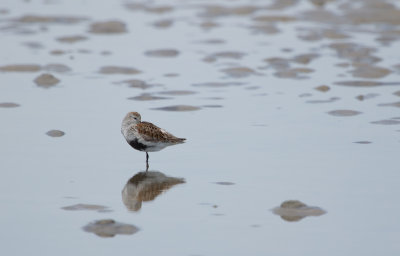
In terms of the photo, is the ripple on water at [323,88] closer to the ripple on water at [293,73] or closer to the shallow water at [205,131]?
the shallow water at [205,131]

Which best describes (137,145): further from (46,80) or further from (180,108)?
(46,80)

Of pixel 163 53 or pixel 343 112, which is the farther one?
pixel 163 53

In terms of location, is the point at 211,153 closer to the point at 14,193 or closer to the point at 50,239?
the point at 14,193

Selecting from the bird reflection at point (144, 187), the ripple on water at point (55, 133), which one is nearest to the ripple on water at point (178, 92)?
the ripple on water at point (55, 133)

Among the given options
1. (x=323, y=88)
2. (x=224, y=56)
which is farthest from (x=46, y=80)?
(x=323, y=88)

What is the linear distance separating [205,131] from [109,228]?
18.8 ft

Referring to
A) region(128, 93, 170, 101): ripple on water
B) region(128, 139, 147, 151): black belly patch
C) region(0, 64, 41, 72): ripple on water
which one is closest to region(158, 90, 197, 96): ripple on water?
region(128, 93, 170, 101): ripple on water

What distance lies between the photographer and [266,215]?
1145 cm

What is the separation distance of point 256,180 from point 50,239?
3.70m

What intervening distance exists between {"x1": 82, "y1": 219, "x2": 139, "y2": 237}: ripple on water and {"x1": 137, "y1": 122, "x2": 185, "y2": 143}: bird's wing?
10.9 feet

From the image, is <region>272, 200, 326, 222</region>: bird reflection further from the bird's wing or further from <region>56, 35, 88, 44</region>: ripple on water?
<region>56, 35, 88, 44</region>: ripple on water

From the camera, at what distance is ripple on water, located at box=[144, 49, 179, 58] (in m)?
24.3

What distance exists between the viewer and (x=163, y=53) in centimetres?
2450

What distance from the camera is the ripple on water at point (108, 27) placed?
1097 inches
